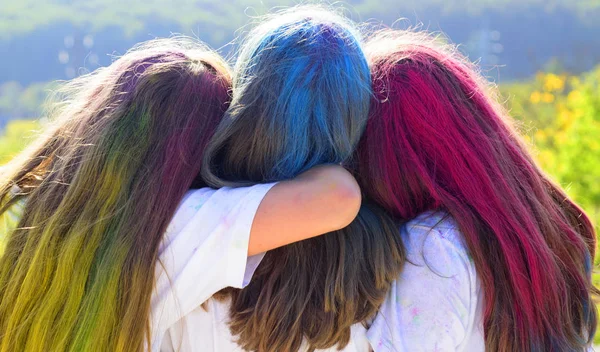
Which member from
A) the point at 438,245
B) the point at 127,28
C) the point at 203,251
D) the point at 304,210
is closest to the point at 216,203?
the point at 203,251

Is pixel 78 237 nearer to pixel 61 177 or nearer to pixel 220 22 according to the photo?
pixel 61 177

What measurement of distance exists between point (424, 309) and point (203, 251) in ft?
1.95

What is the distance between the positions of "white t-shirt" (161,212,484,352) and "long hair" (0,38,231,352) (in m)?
0.21

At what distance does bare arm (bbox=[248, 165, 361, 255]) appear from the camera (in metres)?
1.79

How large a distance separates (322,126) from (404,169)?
27cm

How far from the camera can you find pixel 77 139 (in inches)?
77.0

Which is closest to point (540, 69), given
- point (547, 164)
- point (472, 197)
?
point (547, 164)

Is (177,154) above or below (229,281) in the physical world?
above

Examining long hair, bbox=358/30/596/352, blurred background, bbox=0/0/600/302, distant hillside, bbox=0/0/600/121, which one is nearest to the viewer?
long hair, bbox=358/30/596/352

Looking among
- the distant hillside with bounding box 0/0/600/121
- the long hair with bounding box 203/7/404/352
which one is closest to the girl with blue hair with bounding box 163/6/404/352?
the long hair with bounding box 203/7/404/352

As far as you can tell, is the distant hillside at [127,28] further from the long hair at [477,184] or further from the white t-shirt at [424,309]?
the white t-shirt at [424,309]

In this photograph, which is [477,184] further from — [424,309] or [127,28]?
[127,28]

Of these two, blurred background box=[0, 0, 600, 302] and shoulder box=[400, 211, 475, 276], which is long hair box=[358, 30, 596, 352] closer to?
shoulder box=[400, 211, 475, 276]

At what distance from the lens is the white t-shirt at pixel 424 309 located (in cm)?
185
